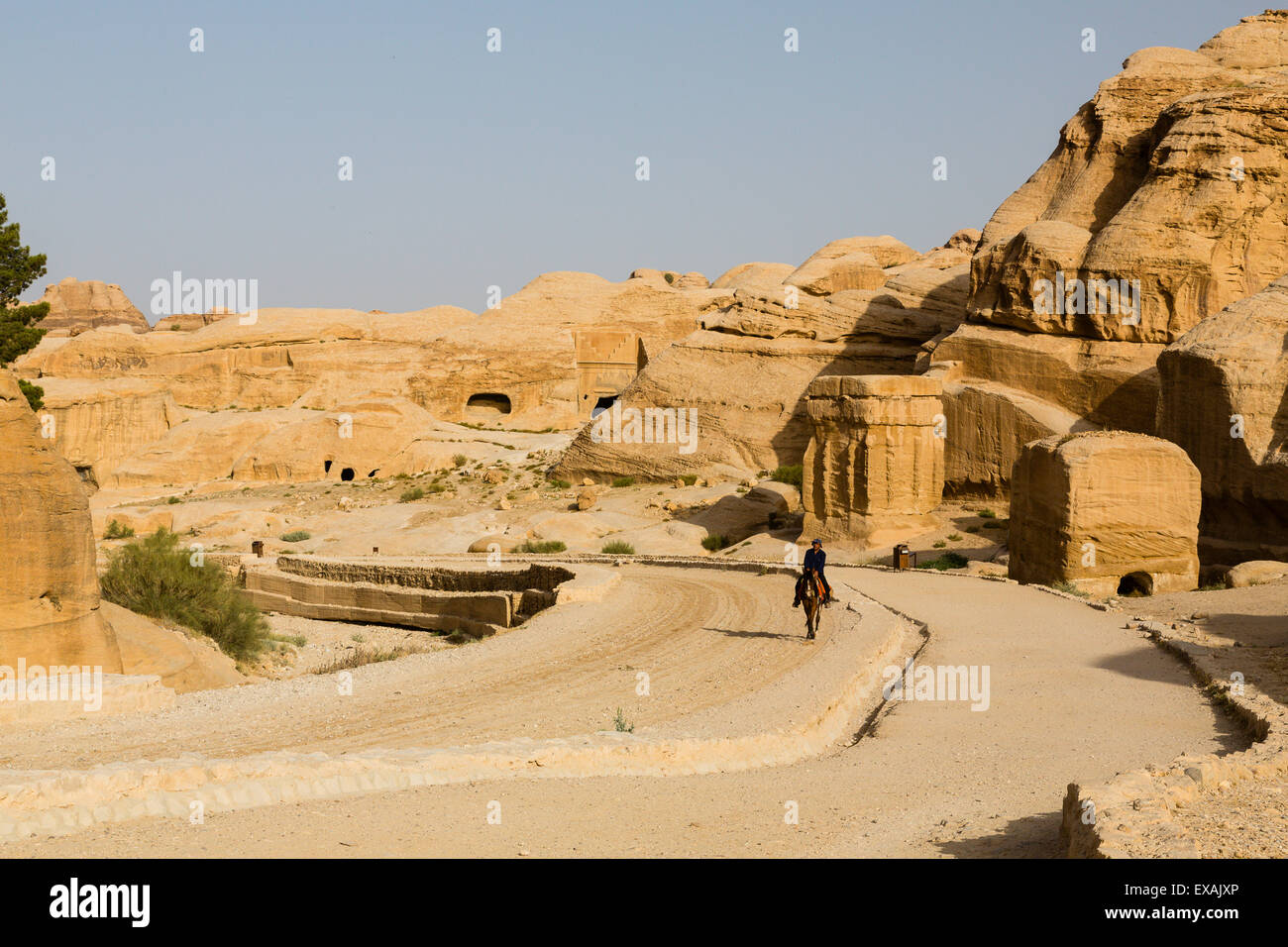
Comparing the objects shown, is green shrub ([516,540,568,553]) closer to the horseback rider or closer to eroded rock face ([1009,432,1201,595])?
eroded rock face ([1009,432,1201,595])

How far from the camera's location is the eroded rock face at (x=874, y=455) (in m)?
24.1

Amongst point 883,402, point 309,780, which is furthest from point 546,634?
point 883,402

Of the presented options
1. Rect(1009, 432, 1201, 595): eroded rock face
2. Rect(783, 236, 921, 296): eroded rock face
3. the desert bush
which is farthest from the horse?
Rect(783, 236, 921, 296): eroded rock face

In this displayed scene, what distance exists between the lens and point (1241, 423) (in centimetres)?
2081

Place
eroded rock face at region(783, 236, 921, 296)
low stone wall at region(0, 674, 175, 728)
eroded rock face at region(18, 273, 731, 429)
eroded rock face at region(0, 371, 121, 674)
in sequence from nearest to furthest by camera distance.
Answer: low stone wall at region(0, 674, 175, 728) → eroded rock face at region(0, 371, 121, 674) → eroded rock face at region(783, 236, 921, 296) → eroded rock face at region(18, 273, 731, 429)

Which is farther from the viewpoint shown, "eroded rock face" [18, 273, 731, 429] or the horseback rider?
"eroded rock face" [18, 273, 731, 429]

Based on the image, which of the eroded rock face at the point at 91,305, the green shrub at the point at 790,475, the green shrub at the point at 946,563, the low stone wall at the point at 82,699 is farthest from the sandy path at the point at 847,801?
the eroded rock face at the point at 91,305

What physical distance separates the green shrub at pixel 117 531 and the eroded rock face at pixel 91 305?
59.4 metres

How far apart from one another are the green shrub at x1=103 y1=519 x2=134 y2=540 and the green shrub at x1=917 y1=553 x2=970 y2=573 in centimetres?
1763

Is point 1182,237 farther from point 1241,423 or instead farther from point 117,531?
point 117,531

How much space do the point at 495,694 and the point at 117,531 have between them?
20022mm

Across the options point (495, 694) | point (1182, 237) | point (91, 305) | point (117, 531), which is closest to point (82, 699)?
point (495, 694)

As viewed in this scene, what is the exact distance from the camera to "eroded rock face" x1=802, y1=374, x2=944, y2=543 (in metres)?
24.1
